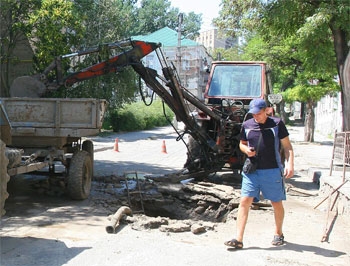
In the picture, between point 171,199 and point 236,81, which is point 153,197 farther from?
point 236,81

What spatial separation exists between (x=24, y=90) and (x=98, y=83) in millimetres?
14452

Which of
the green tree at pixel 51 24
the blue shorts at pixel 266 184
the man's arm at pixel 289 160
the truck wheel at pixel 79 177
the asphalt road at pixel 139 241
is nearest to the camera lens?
the asphalt road at pixel 139 241

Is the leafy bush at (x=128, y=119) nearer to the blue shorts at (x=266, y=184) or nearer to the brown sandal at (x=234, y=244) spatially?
the blue shorts at (x=266, y=184)

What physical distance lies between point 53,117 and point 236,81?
4696 millimetres

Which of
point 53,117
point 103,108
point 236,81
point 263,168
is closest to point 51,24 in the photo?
point 236,81

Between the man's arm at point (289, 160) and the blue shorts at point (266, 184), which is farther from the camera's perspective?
the man's arm at point (289, 160)

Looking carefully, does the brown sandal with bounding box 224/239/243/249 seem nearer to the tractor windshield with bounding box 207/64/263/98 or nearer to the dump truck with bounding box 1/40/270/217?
the dump truck with bounding box 1/40/270/217

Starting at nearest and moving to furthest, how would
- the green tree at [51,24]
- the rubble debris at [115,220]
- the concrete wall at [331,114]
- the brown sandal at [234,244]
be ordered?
the brown sandal at [234,244] < the rubble debris at [115,220] < the green tree at [51,24] < the concrete wall at [331,114]

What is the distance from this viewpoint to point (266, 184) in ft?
17.5

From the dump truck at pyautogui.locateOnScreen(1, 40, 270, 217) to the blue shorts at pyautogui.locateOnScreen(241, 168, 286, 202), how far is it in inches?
118

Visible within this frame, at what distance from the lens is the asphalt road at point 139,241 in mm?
4766

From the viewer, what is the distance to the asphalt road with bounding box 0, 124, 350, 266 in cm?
477

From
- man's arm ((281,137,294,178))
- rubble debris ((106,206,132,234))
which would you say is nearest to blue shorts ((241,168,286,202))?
man's arm ((281,137,294,178))

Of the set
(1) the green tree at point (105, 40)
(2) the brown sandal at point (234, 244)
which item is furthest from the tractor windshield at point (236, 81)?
(1) the green tree at point (105, 40)
